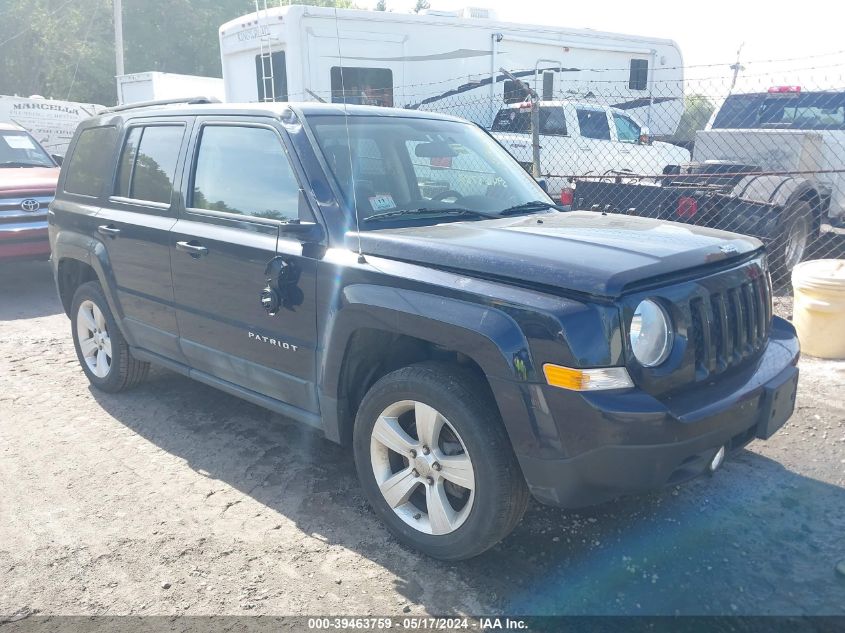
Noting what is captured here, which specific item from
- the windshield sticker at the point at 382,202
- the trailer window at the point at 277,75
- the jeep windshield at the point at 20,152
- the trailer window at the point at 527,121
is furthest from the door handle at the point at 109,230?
the trailer window at the point at 527,121

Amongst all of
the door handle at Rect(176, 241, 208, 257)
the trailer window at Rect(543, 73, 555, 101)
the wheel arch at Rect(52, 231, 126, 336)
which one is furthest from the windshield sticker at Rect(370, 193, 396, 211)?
the trailer window at Rect(543, 73, 555, 101)

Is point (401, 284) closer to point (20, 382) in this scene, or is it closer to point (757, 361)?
point (757, 361)

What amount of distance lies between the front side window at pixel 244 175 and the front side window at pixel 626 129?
29.3 feet

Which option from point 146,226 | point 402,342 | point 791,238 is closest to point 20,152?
point 146,226

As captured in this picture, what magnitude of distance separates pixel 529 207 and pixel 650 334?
1498mm

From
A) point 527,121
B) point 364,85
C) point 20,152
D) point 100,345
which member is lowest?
point 100,345

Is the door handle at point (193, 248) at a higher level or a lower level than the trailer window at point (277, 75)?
lower

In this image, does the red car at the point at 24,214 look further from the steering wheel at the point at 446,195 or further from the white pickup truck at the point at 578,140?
the white pickup truck at the point at 578,140

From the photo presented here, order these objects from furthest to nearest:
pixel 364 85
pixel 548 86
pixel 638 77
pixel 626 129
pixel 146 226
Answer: pixel 638 77
pixel 548 86
pixel 364 85
pixel 626 129
pixel 146 226

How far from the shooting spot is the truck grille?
282cm

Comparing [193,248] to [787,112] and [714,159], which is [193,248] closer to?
[714,159]

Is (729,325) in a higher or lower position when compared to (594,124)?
lower

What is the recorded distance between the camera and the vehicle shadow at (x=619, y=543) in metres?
2.87

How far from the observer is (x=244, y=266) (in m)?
3.68
